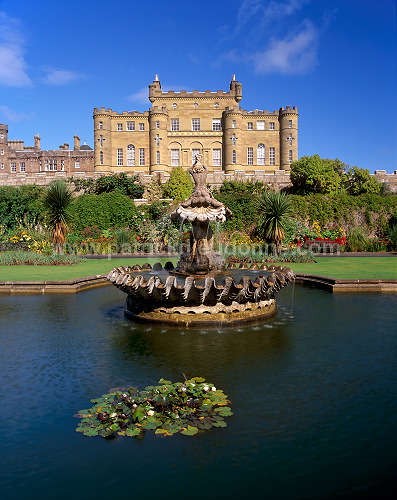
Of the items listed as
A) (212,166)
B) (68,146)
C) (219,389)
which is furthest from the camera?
(68,146)

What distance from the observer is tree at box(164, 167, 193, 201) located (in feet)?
127

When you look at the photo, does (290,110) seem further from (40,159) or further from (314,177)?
(40,159)

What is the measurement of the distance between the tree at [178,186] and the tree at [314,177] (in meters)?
9.12

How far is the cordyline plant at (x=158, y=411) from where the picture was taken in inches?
169

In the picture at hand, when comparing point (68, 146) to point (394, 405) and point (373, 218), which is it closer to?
point (373, 218)

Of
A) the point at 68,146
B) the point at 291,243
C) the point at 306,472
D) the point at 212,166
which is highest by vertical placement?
the point at 68,146

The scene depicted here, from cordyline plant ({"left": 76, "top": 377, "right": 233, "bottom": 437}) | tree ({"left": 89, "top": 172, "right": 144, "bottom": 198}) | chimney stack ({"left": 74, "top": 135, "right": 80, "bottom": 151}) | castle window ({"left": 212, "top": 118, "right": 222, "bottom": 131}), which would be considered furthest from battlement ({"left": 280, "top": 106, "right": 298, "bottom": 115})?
cordyline plant ({"left": 76, "top": 377, "right": 233, "bottom": 437})

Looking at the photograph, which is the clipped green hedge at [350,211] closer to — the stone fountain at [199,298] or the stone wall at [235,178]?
the stone wall at [235,178]

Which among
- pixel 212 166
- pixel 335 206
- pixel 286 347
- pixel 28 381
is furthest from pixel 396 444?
pixel 212 166

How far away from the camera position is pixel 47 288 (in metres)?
12.0

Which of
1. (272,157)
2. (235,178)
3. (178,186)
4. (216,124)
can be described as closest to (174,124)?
(216,124)

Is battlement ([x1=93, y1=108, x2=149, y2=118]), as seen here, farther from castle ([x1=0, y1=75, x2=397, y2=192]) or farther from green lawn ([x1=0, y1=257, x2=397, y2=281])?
green lawn ([x1=0, y1=257, x2=397, y2=281])

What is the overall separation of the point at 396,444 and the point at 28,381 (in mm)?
4121

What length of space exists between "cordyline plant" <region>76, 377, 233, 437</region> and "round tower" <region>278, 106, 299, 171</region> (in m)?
50.0
